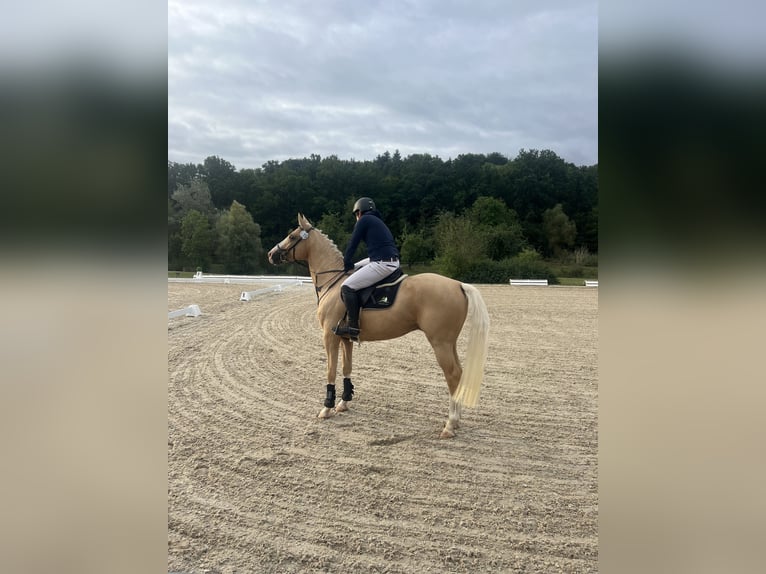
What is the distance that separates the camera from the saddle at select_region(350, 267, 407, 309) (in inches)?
195

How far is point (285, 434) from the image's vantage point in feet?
15.3

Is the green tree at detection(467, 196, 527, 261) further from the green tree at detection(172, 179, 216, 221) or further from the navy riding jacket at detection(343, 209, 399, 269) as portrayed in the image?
the navy riding jacket at detection(343, 209, 399, 269)

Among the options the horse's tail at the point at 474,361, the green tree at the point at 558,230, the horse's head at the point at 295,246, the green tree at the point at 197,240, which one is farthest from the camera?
the green tree at the point at 558,230

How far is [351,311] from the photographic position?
4.99 metres

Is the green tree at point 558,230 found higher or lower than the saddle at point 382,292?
higher

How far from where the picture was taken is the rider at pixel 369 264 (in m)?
4.93

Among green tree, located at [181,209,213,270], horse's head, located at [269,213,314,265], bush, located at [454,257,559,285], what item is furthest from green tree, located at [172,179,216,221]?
horse's head, located at [269,213,314,265]

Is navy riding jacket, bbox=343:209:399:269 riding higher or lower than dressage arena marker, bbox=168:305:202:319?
higher

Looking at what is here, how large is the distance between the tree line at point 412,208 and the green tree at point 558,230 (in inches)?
3.2

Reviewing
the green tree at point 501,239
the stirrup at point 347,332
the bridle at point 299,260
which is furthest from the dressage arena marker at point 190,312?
the green tree at point 501,239

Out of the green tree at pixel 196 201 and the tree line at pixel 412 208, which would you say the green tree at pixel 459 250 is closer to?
the tree line at pixel 412 208

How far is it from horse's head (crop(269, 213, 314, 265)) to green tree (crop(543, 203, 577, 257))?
28963mm
